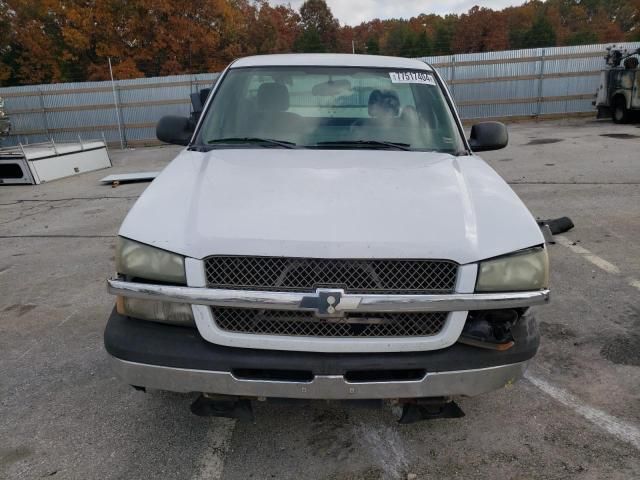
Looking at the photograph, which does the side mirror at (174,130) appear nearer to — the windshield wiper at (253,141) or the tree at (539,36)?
the windshield wiper at (253,141)

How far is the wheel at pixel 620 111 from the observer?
16.9m

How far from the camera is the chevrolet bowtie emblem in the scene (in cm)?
204

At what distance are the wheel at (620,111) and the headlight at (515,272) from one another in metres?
17.6

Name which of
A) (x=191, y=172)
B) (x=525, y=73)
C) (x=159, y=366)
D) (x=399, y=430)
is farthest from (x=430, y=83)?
(x=525, y=73)

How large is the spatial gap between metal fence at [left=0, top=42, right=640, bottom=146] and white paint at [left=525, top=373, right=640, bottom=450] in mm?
19414

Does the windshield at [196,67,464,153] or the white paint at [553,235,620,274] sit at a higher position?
the windshield at [196,67,464,153]

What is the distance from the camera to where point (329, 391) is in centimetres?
207

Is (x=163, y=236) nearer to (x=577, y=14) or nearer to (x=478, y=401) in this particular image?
(x=478, y=401)

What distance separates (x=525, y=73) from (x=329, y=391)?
21651 millimetres

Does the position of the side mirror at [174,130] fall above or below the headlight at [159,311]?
above

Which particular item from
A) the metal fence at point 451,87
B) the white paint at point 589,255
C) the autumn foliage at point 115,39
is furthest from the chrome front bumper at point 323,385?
the autumn foliage at point 115,39

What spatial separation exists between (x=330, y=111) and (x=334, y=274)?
66.7 inches

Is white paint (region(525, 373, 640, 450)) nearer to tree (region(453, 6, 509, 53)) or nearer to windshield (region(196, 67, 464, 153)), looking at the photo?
windshield (region(196, 67, 464, 153))

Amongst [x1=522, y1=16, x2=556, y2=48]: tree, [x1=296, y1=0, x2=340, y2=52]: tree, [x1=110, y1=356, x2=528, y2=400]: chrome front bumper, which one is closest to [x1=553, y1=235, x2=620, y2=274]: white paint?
[x1=110, y1=356, x2=528, y2=400]: chrome front bumper
